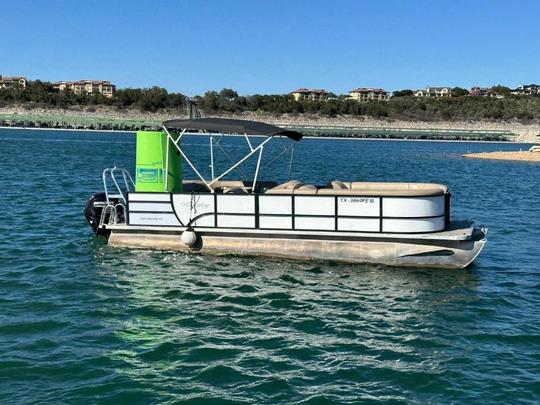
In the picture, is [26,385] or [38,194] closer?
[26,385]

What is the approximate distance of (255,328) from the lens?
37.7ft

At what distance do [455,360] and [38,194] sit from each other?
79.9 ft

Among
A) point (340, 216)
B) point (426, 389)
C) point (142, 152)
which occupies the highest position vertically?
point (142, 152)

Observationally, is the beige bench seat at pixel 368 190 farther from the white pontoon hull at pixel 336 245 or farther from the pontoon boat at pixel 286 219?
the white pontoon hull at pixel 336 245

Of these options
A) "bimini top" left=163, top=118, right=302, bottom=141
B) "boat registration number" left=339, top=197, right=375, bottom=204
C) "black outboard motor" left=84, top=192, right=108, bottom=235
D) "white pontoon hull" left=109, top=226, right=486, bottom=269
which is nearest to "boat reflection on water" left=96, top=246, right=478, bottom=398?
"white pontoon hull" left=109, top=226, right=486, bottom=269

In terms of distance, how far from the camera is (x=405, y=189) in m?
16.9

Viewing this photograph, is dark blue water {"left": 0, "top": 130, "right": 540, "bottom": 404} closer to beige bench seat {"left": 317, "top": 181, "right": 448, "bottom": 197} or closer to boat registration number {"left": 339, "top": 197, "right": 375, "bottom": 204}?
boat registration number {"left": 339, "top": 197, "right": 375, "bottom": 204}

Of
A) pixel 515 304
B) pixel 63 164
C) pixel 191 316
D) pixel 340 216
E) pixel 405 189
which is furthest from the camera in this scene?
pixel 63 164

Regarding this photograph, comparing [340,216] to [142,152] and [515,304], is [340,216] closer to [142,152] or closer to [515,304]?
[515,304]

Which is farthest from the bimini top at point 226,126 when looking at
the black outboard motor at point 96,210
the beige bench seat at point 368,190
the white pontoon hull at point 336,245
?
the black outboard motor at point 96,210

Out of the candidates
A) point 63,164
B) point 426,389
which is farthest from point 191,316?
point 63,164

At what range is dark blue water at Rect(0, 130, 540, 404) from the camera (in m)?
9.04

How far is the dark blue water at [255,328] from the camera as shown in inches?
356

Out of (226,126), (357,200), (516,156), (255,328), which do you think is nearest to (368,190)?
(357,200)
